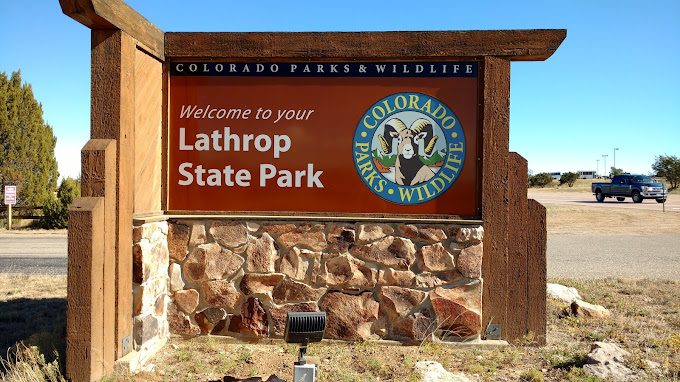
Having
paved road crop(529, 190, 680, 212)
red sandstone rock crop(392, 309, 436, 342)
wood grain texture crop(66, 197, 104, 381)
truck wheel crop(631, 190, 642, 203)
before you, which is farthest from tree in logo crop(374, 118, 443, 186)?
truck wheel crop(631, 190, 642, 203)

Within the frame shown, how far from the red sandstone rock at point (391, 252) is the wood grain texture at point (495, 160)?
0.75m

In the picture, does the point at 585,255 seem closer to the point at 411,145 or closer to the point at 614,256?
the point at 614,256

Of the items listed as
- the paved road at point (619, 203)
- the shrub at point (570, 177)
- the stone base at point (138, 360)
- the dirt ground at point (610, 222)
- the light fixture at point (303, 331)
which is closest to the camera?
the light fixture at point (303, 331)

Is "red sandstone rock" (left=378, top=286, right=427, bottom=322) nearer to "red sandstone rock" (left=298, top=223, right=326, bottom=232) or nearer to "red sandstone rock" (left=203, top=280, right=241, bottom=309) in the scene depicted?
"red sandstone rock" (left=298, top=223, right=326, bottom=232)

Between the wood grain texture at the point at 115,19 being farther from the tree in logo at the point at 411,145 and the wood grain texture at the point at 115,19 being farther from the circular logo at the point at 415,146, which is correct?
the tree in logo at the point at 411,145

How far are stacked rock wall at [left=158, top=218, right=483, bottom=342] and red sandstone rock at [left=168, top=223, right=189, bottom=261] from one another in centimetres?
1

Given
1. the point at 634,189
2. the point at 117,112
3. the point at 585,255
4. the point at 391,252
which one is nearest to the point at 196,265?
the point at 117,112

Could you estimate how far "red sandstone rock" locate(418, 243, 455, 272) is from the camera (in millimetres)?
4945

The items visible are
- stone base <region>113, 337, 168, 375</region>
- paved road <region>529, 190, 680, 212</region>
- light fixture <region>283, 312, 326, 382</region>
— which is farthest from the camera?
paved road <region>529, 190, 680, 212</region>

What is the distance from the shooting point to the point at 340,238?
500cm

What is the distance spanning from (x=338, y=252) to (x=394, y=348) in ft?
3.53

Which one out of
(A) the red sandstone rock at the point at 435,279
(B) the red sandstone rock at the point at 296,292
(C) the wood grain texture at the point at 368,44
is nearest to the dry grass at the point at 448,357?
(B) the red sandstone rock at the point at 296,292

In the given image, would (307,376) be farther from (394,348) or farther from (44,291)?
(44,291)

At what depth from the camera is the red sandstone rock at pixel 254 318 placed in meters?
5.02
